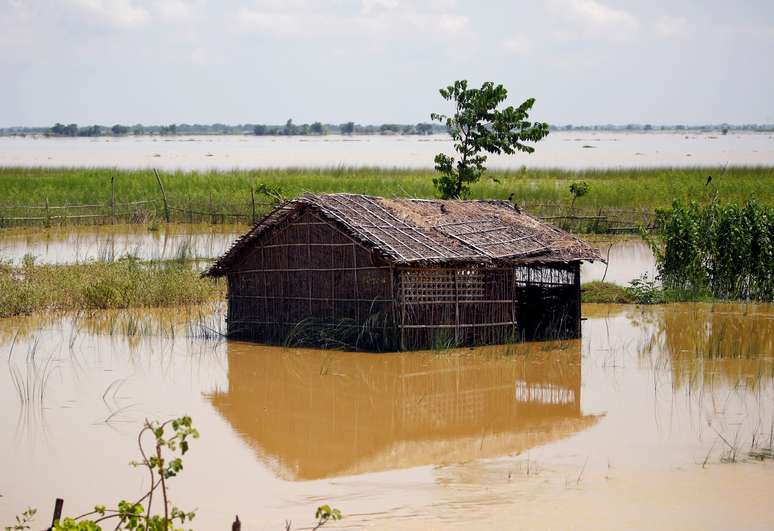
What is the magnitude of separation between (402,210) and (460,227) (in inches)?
28.7

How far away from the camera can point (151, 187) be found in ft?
94.8

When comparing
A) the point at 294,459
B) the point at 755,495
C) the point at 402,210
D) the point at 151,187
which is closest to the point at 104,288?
the point at 402,210

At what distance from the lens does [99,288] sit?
1490cm

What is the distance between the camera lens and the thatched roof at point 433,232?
1212cm

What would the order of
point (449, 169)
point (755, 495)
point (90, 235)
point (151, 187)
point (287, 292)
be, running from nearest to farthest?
point (755, 495) → point (287, 292) → point (449, 169) → point (90, 235) → point (151, 187)

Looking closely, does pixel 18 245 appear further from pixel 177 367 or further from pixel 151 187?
pixel 177 367

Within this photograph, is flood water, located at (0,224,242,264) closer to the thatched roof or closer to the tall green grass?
the tall green grass

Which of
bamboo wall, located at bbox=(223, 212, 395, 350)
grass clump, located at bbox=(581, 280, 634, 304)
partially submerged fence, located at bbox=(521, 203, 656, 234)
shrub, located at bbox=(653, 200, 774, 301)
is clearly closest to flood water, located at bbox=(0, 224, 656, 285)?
partially submerged fence, located at bbox=(521, 203, 656, 234)

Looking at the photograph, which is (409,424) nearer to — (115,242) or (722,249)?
(722,249)

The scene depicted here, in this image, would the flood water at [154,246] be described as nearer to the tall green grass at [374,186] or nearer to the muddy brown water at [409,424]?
the tall green grass at [374,186]

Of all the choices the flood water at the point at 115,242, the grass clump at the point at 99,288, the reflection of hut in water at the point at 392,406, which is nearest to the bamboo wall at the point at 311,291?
the reflection of hut in water at the point at 392,406

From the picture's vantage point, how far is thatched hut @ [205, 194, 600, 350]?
12.2m

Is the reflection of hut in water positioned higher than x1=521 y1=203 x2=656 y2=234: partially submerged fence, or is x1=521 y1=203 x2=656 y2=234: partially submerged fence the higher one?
x1=521 y1=203 x2=656 y2=234: partially submerged fence

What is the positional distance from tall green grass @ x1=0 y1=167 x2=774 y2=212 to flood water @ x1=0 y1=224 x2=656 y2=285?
1739 millimetres
